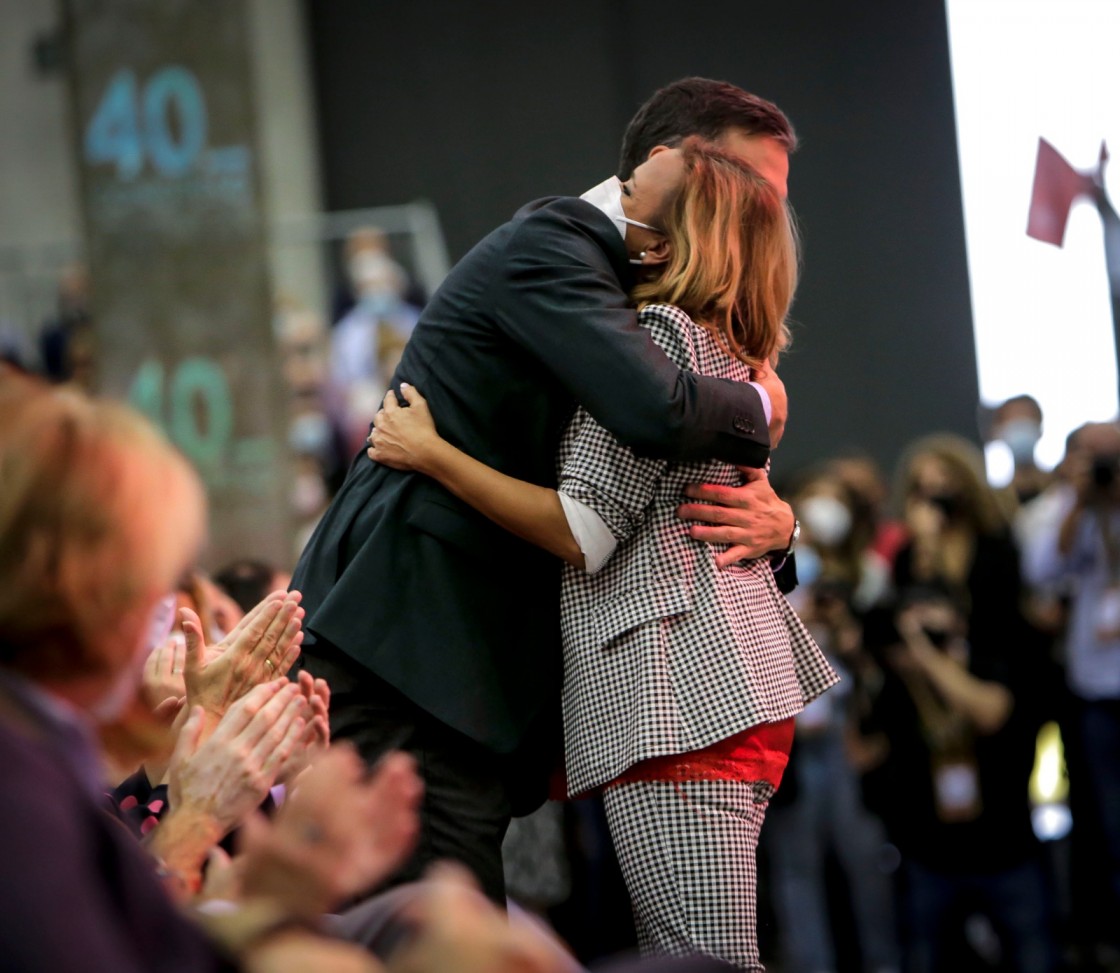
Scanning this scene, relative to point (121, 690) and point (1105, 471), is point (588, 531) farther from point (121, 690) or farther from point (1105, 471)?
point (1105, 471)

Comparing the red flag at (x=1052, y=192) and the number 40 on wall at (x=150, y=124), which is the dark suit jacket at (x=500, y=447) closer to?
the red flag at (x=1052, y=192)

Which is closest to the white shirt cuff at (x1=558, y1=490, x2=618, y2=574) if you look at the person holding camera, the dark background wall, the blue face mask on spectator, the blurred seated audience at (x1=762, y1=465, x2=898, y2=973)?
the blurred seated audience at (x1=762, y1=465, x2=898, y2=973)

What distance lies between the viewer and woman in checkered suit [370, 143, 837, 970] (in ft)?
6.44

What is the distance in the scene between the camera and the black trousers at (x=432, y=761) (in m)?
2.04

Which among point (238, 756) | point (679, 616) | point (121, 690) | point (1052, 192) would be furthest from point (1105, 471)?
point (121, 690)

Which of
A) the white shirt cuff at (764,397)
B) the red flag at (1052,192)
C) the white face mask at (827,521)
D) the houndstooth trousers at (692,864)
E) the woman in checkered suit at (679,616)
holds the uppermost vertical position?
the red flag at (1052,192)

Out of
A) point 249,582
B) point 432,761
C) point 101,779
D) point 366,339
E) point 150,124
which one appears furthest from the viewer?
point 366,339

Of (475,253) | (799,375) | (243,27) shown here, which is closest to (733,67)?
(799,375)

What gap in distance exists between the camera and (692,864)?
1.95 m

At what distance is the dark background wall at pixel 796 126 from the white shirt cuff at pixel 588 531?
23.8ft

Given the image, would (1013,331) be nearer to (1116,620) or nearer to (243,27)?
(1116,620)

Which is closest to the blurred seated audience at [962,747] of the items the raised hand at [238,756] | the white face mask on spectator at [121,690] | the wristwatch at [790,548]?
the wristwatch at [790,548]

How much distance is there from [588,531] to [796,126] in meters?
7.99

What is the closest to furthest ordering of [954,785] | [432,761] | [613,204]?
[432,761] → [613,204] → [954,785]
